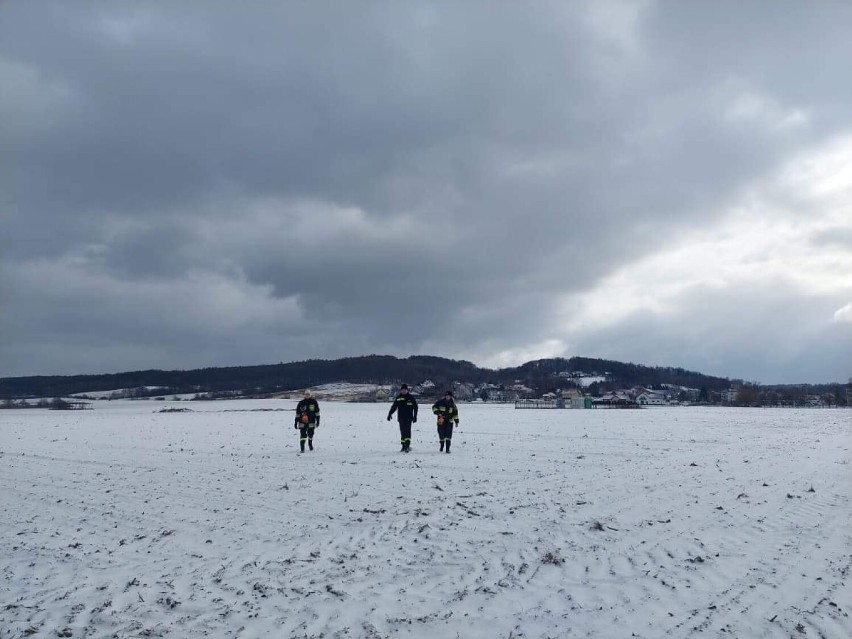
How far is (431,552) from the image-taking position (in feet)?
27.4

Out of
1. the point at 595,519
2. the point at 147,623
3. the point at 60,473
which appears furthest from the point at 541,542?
the point at 60,473

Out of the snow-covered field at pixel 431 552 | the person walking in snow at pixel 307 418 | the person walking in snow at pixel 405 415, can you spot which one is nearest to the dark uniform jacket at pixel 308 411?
the person walking in snow at pixel 307 418

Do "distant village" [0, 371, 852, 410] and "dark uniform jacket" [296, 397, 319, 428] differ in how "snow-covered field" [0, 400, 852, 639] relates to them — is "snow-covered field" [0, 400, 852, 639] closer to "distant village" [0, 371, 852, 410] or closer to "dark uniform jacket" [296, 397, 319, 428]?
"dark uniform jacket" [296, 397, 319, 428]

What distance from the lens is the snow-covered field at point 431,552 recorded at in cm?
625

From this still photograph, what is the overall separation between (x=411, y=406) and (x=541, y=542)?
11971mm

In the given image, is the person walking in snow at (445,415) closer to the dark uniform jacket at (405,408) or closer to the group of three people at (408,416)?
the group of three people at (408,416)

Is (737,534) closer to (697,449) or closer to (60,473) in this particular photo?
(697,449)

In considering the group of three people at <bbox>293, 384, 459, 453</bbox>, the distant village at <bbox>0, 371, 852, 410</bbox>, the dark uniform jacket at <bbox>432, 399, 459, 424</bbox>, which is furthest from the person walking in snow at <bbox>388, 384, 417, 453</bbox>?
the distant village at <bbox>0, 371, 852, 410</bbox>

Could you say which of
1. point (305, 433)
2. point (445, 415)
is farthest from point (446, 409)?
point (305, 433)

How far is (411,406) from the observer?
20.5 m

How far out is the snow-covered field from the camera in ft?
20.5

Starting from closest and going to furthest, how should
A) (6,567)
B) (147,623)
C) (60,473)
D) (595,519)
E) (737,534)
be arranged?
(147,623), (6,567), (737,534), (595,519), (60,473)

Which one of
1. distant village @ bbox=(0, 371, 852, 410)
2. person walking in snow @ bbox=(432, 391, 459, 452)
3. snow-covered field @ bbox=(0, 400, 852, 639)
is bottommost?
distant village @ bbox=(0, 371, 852, 410)

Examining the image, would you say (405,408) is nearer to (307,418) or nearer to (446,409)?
(446,409)
